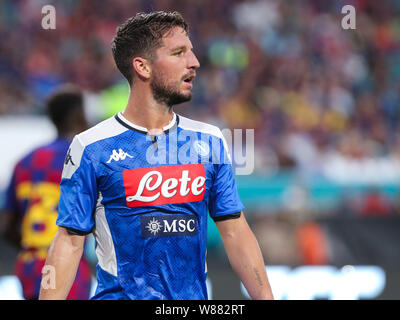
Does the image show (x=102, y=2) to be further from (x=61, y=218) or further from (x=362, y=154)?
(x=61, y=218)

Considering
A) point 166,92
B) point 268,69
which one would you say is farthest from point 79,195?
point 268,69

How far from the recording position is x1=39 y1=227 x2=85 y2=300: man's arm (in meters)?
3.15

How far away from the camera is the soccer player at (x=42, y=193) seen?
16.4ft

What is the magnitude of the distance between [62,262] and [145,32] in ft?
3.46

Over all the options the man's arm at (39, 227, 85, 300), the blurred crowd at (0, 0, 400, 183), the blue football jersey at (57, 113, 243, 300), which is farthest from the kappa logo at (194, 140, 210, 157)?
the blurred crowd at (0, 0, 400, 183)

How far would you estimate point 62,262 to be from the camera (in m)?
3.18

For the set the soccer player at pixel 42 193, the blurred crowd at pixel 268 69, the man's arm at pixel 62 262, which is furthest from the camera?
the blurred crowd at pixel 268 69

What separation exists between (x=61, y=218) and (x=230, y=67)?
1052cm

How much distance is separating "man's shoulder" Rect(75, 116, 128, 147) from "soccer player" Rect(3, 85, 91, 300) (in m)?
1.72

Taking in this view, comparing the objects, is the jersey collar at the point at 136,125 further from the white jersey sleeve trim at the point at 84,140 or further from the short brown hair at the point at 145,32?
the short brown hair at the point at 145,32

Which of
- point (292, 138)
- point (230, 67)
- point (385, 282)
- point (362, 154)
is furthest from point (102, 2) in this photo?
→ point (385, 282)

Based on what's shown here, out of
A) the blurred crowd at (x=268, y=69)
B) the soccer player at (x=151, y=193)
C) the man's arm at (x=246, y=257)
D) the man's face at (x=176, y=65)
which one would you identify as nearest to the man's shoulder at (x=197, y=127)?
the soccer player at (x=151, y=193)

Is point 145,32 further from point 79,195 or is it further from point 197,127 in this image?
point 79,195

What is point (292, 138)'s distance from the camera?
12211 mm
